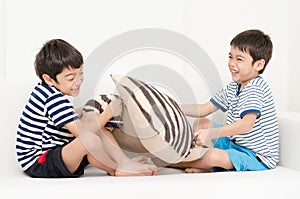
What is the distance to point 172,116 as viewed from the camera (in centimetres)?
157

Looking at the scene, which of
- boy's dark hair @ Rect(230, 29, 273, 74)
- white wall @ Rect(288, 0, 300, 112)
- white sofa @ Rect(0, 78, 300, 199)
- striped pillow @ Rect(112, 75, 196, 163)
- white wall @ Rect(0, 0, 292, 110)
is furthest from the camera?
white wall @ Rect(288, 0, 300, 112)

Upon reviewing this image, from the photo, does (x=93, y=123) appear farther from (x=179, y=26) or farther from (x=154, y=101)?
(x=179, y=26)

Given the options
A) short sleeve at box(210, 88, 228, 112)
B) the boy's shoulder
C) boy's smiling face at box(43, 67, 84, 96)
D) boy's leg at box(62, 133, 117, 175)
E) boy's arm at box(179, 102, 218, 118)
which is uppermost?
boy's smiling face at box(43, 67, 84, 96)

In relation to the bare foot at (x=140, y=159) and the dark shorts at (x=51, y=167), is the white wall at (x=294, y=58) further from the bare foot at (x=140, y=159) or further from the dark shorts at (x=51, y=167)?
the dark shorts at (x=51, y=167)

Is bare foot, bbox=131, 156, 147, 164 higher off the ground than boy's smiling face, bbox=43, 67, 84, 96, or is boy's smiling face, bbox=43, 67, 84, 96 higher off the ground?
boy's smiling face, bbox=43, 67, 84, 96

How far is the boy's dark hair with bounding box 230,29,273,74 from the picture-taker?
1.78 metres

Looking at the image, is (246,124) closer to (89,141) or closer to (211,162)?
(211,162)

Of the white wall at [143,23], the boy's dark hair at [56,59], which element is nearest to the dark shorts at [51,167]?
the boy's dark hair at [56,59]

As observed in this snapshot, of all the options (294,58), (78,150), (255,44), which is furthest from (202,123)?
(294,58)

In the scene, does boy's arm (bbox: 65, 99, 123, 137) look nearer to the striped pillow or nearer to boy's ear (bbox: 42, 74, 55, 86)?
the striped pillow

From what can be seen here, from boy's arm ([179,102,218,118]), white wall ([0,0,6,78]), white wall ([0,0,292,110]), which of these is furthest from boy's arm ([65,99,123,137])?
white wall ([0,0,6,78])

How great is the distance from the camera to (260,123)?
177 cm

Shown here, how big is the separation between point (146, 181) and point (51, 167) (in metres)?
0.30

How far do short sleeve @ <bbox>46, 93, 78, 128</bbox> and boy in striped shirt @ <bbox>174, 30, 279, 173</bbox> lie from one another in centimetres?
43
